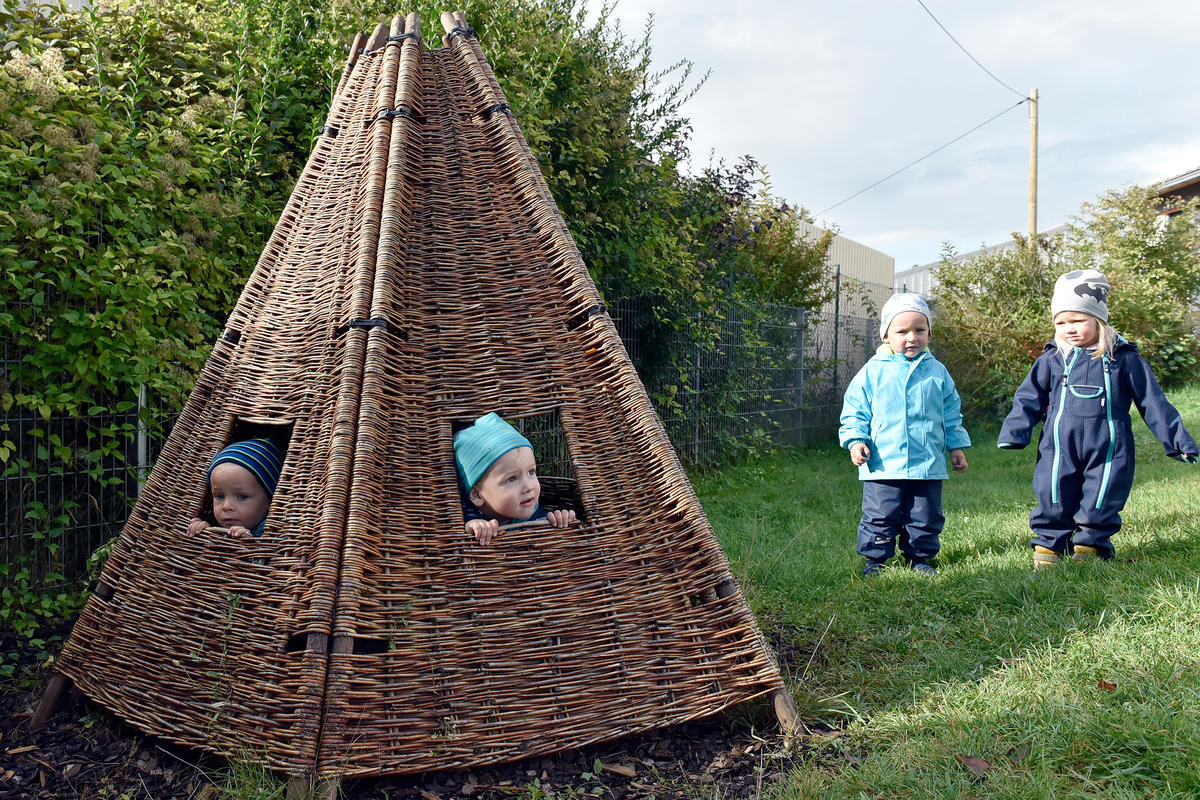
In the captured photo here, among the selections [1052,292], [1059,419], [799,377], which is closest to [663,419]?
[1059,419]

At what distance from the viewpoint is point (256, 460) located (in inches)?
116

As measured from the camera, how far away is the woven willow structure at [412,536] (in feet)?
7.79

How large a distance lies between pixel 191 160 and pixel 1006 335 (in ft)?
40.7

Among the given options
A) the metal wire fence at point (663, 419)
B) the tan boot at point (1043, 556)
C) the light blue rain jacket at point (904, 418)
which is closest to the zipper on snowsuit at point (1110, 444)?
the tan boot at point (1043, 556)

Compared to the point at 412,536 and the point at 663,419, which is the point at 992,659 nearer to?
the point at 412,536

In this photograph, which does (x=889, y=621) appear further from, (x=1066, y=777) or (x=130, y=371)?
(x=130, y=371)

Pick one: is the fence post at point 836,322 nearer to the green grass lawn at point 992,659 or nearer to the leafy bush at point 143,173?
the green grass lawn at point 992,659

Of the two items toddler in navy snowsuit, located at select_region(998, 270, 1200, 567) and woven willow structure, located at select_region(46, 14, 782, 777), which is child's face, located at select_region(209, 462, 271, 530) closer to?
woven willow structure, located at select_region(46, 14, 782, 777)

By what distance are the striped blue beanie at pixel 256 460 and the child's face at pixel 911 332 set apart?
347 cm

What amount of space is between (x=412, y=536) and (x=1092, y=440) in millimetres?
3813

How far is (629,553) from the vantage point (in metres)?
2.73

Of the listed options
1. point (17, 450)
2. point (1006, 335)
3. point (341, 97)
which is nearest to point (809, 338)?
point (1006, 335)

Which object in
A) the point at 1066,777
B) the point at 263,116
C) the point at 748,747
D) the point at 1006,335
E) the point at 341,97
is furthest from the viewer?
the point at 1006,335

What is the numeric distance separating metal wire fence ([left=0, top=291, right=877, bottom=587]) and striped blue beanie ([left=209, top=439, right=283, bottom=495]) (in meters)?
1.10
